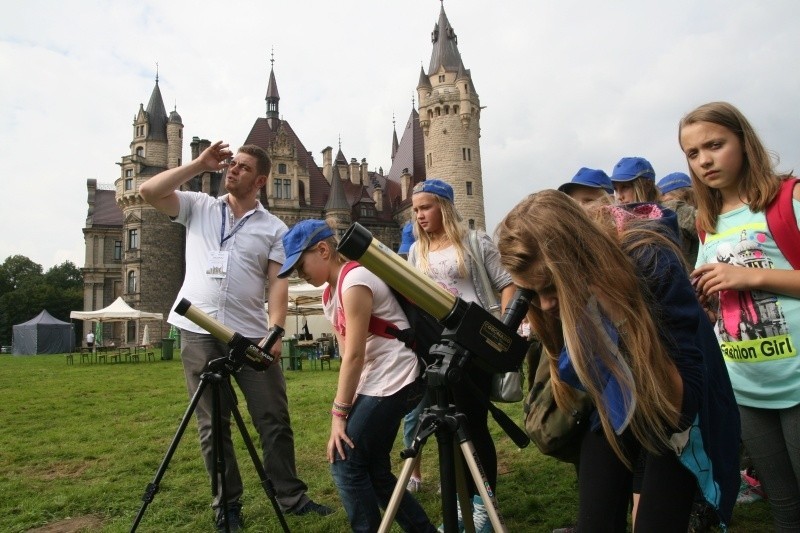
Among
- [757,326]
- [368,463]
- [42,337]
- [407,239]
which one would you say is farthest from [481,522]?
[42,337]

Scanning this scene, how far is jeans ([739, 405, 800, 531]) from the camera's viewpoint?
195cm

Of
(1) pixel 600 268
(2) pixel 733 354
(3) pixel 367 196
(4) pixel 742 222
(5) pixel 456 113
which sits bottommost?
(2) pixel 733 354

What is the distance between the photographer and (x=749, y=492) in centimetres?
359

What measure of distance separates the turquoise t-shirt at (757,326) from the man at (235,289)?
7.91ft

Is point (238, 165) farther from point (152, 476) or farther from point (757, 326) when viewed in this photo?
point (757, 326)

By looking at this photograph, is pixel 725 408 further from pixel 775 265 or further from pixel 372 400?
pixel 372 400

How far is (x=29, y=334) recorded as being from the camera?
4241 cm

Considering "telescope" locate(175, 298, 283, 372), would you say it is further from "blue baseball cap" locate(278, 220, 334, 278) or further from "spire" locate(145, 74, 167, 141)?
"spire" locate(145, 74, 167, 141)

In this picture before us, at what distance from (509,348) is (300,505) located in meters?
2.56

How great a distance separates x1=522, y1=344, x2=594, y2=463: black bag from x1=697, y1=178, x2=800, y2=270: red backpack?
2.83 ft

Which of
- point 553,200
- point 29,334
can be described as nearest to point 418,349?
point 553,200

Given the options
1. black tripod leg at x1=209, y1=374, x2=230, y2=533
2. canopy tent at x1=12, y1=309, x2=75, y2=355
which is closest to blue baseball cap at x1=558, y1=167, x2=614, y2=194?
black tripod leg at x1=209, y1=374, x2=230, y2=533

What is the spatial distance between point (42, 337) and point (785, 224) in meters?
49.1

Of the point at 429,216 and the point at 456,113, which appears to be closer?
the point at 429,216
